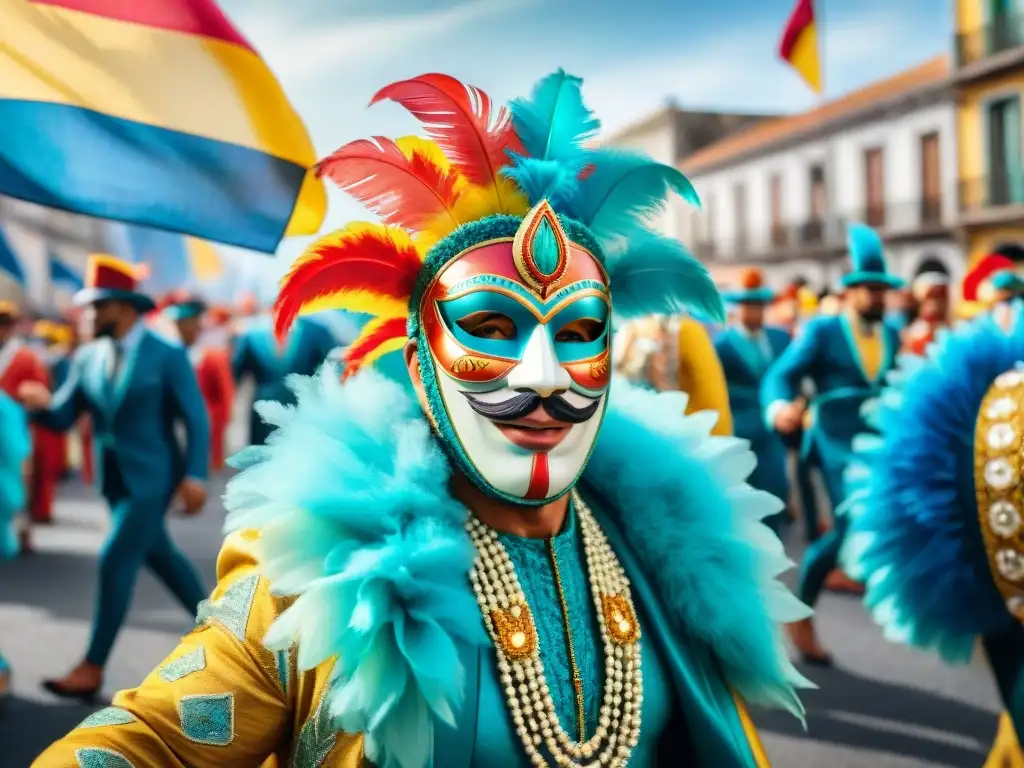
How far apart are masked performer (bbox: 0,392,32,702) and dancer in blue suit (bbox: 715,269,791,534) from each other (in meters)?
4.06

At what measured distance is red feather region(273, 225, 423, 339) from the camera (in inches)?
72.4

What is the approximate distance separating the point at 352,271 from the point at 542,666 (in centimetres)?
78

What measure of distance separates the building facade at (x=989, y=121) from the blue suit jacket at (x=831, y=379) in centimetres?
1841

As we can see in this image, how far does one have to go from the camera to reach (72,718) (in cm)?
428

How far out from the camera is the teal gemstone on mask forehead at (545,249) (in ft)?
5.77

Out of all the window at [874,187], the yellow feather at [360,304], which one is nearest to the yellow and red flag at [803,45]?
the yellow feather at [360,304]

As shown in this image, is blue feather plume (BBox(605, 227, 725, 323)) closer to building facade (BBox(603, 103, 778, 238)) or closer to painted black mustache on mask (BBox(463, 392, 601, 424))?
painted black mustache on mask (BBox(463, 392, 601, 424))

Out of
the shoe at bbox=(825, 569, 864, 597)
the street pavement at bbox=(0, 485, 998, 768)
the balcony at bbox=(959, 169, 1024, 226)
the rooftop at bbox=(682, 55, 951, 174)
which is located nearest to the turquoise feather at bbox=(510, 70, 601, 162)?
the street pavement at bbox=(0, 485, 998, 768)

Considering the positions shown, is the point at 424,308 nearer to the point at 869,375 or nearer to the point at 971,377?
the point at 971,377

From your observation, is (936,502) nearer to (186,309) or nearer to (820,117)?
(186,309)

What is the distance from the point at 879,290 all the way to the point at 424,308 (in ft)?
13.8

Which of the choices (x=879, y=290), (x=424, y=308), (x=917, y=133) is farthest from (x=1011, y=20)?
(x=424, y=308)

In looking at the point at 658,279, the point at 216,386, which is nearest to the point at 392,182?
the point at 658,279

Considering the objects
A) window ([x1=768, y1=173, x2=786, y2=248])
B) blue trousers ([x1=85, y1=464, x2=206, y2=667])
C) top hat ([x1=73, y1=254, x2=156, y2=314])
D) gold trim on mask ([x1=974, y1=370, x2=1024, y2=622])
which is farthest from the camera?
window ([x1=768, y1=173, x2=786, y2=248])
